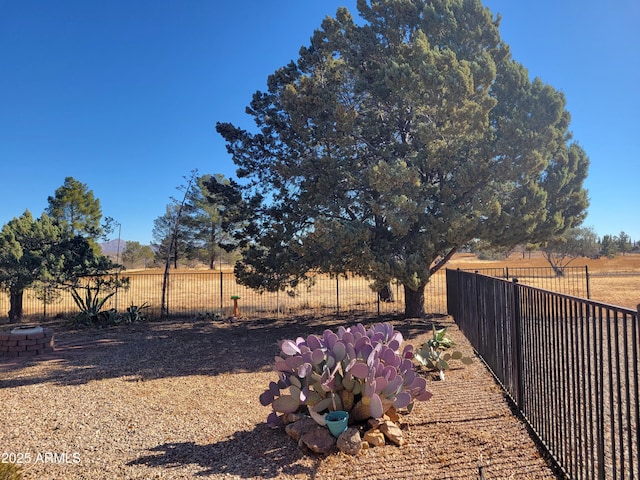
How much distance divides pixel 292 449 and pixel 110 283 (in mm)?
11408

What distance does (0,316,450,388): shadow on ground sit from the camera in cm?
716

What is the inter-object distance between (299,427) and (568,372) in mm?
2430

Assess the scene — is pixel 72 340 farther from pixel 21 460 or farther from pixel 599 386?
pixel 599 386

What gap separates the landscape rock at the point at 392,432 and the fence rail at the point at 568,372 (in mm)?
1298

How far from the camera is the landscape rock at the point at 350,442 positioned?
141 inches

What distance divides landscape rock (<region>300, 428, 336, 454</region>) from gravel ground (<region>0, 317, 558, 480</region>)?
0.25 feet

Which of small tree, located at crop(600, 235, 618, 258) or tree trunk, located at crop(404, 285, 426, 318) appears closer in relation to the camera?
tree trunk, located at crop(404, 285, 426, 318)

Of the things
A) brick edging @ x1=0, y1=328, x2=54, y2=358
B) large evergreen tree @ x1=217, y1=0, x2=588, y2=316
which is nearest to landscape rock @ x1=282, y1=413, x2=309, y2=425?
large evergreen tree @ x1=217, y1=0, x2=588, y2=316

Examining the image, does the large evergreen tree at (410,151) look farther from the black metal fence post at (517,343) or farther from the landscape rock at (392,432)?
the landscape rock at (392,432)

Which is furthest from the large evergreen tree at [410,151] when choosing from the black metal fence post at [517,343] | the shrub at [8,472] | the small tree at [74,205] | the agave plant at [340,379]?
the small tree at [74,205]

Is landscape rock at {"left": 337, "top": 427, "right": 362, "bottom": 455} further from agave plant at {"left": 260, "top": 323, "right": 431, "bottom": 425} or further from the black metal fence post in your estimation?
the black metal fence post

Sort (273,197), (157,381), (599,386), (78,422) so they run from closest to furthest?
(599,386)
(78,422)
(157,381)
(273,197)

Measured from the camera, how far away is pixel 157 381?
6570 mm

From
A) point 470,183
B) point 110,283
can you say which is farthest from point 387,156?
point 110,283
